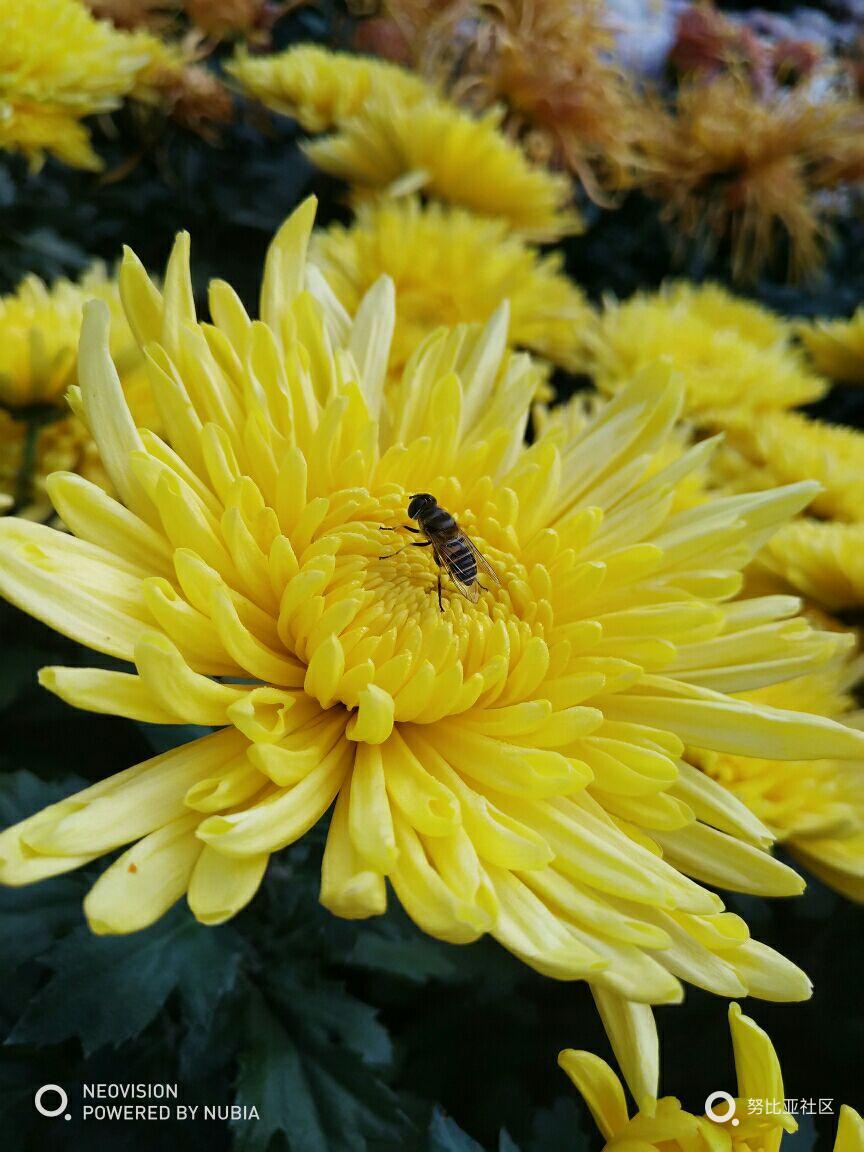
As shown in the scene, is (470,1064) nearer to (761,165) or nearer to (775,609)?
(775,609)

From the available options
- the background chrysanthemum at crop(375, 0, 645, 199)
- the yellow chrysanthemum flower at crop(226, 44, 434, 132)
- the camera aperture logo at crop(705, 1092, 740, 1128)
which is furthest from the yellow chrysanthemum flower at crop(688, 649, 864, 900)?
the background chrysanthemum at crop(375, 0, 645, 199)

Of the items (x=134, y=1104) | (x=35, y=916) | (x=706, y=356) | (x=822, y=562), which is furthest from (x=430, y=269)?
(x=134, y=1104)

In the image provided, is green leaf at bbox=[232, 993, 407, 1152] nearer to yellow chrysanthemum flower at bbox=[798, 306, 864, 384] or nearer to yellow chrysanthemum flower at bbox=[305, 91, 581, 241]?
yellow chrysanthemum flower at bbox=[305, 91, 581, 241]

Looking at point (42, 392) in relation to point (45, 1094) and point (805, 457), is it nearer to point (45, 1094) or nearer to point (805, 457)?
point (45, 1094)

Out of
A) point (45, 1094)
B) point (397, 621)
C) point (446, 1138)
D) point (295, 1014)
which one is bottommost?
point (45, 1094)

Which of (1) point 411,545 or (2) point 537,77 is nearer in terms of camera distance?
(1) point 411,545

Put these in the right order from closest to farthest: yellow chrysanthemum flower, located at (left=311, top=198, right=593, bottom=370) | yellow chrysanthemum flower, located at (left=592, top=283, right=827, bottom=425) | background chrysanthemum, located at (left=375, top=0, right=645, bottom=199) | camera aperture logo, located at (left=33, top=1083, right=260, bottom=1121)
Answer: camera aperture logo, located at (left=33, top=1083, right=260, bottom=1121)
yellow chrysanthemum flower, located at (left=311, top=198, right=593, bottom=370)
yellow chrysanthemum flower, located at (left=592, top=283, right=827, bottom=425)
background chrysanthemum, located at (left=375, top=0, right=645, bottom=199)

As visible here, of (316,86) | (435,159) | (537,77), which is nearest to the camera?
(435,159)
